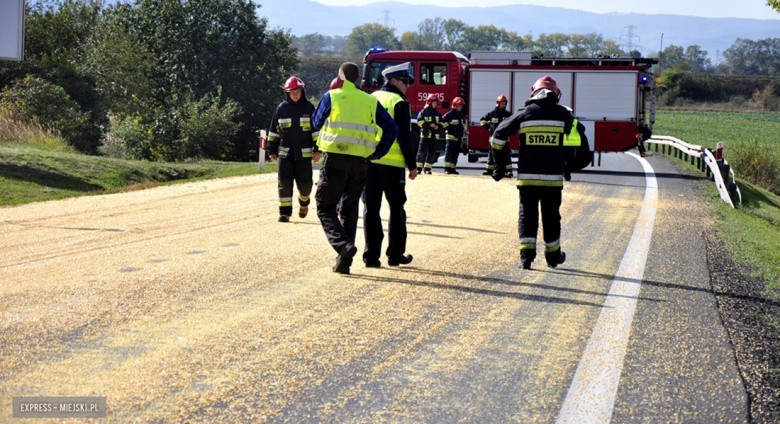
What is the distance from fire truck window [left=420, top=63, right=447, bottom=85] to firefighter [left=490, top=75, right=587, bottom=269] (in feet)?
55.6

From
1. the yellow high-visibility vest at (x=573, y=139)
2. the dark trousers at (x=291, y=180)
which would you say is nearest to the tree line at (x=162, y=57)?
the dark trousers at (x=291, y=180)

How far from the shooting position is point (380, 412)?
4.87 m

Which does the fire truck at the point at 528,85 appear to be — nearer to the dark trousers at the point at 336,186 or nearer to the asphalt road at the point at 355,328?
the asphalt road at the point at 355,328

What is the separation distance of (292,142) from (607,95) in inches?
569

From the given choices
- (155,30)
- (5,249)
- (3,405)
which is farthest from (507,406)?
(155,30)

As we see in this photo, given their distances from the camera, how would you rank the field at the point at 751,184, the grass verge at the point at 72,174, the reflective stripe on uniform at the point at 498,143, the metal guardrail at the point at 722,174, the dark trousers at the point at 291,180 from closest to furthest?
the reflective stripe on uniform at the point at 498,143 < the field at the point at 751,184 < the dark trousers at the point at 291,180 < the grass verge at the point at 72,174 < the metal guardrail at the point at 722,174

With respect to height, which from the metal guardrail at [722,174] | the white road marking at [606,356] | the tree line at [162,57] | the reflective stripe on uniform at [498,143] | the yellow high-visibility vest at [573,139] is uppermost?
the tree line at [162,57]

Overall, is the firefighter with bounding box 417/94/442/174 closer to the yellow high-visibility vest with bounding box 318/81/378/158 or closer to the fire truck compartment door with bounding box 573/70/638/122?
the fire truck compartment door with bounding box 573/70/638/122

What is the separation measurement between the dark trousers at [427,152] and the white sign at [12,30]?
817 centimetres

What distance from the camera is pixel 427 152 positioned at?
71.9 ft

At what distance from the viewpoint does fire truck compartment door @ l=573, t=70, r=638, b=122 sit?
25.4 metres

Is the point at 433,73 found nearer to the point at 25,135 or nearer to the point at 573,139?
the point at 25,135

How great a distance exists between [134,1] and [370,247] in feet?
131

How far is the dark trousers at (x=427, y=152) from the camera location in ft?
70.6
